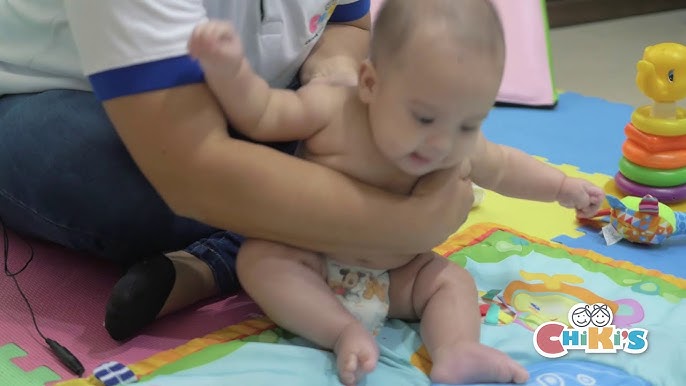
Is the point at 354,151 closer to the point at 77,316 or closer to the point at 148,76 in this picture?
the point at 148,76

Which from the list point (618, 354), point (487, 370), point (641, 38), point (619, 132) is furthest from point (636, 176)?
point (641, 38)

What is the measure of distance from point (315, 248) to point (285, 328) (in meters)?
0.09

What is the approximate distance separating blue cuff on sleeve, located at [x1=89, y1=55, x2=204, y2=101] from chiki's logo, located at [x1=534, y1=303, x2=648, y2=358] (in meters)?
0.47

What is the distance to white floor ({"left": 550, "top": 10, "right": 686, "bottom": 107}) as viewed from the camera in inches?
83.9

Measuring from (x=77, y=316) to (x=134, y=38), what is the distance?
15.1 inches

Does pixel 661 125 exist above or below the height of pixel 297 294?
below

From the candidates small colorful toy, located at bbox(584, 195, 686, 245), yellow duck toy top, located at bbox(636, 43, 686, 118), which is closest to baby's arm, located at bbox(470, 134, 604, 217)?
small colorful toy, located at bbox(584, 195, 686, 245)

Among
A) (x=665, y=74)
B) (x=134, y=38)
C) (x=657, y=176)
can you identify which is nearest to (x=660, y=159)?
(x=657, y=176)

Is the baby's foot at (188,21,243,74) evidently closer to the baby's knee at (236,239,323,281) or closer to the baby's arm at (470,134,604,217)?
the baby's knee at (236,239,323,281)

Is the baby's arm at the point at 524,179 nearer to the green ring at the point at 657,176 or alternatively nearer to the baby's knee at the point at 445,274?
the baby's knee at the point at 445,274

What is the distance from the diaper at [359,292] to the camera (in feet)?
2.91

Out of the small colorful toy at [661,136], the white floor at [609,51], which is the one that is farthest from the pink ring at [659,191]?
the white floor at [609,51]

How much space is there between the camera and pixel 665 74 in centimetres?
137

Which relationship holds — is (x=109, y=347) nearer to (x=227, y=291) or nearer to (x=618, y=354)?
(x=227, y=291)
